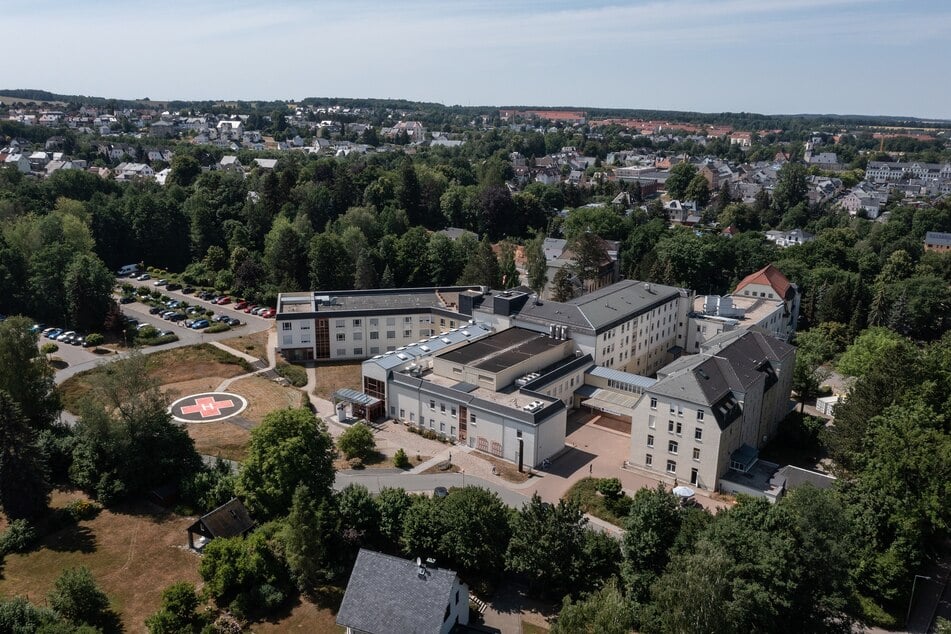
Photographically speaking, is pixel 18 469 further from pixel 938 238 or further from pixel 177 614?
pixel 938 238

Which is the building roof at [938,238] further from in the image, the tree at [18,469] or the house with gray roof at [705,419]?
the tree at [18,469]

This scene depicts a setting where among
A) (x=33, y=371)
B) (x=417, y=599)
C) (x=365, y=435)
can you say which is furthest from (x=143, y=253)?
(x=417, y=599)

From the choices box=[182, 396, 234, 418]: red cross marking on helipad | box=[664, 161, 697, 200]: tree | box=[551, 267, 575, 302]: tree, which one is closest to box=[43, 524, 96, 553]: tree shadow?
box=[182, 396, 234, 418]: red cross marking on helipad

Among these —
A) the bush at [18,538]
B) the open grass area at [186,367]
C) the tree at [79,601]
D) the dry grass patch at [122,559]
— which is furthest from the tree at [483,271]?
the tree at [79,601]

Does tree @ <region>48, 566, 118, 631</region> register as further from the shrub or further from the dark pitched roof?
the shrub

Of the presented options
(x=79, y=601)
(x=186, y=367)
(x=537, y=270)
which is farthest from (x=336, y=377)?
(x=79, y=601)
